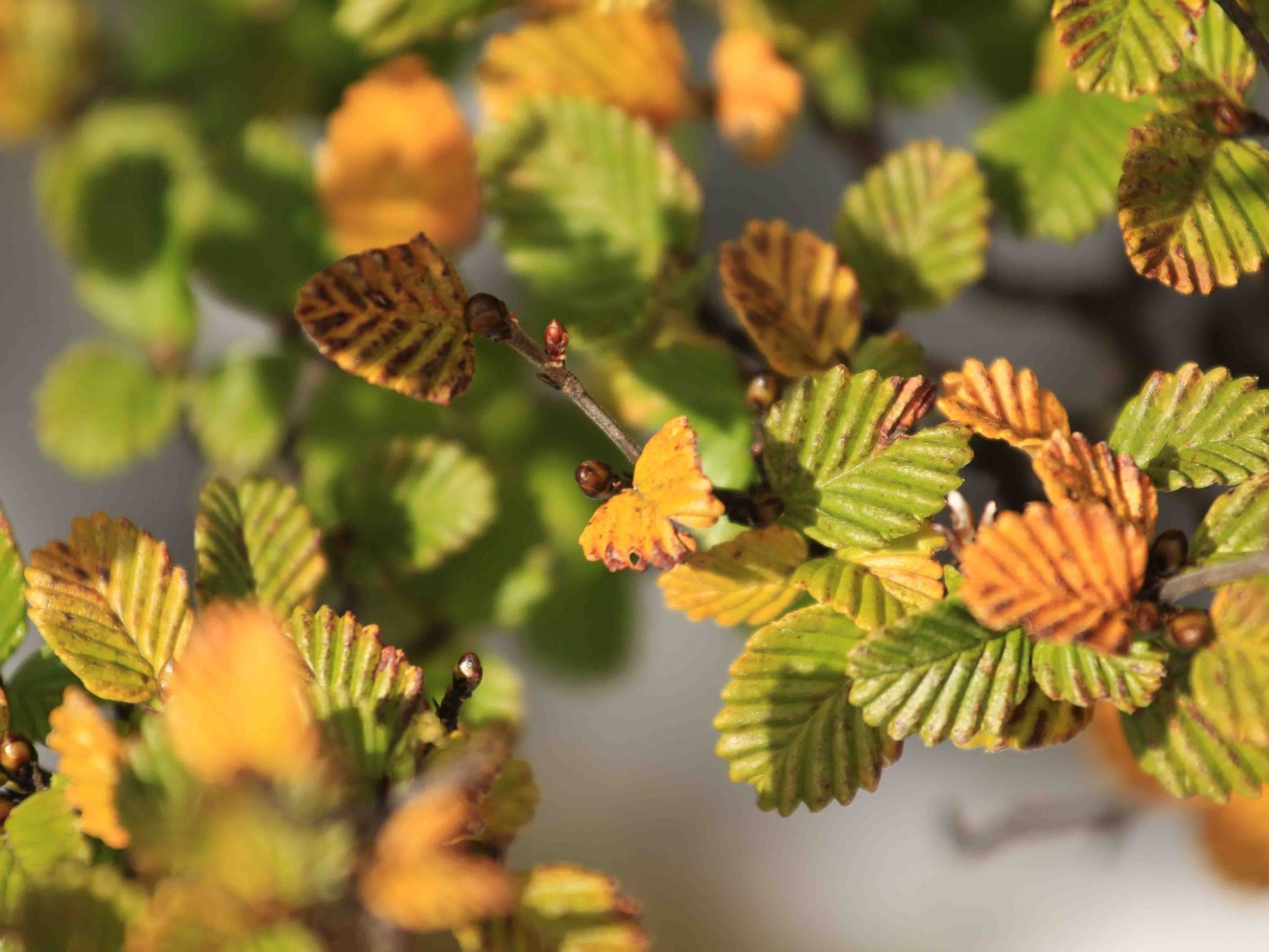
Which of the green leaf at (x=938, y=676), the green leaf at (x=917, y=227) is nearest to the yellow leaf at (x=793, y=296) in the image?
the green leaf at (x=917, y=227)

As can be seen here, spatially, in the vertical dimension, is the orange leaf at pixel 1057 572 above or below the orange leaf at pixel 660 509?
below

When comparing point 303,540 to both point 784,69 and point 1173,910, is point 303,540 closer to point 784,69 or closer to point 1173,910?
point 784,69

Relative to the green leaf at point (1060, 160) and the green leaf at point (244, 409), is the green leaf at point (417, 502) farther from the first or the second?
the green leaf at point (1060, 160)

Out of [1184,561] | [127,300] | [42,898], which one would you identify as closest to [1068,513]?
[1184,561]

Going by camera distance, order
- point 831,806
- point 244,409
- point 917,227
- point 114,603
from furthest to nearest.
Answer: point 831,806
point 244,409
point 917,227
point 114,603

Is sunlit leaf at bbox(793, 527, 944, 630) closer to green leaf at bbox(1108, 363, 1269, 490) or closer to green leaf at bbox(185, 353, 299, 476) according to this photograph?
green leaf at bbox(1108, 363, 1269, 490)

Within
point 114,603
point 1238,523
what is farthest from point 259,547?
point 1238,523

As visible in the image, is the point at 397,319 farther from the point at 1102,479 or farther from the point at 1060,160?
the point at 1060,160
